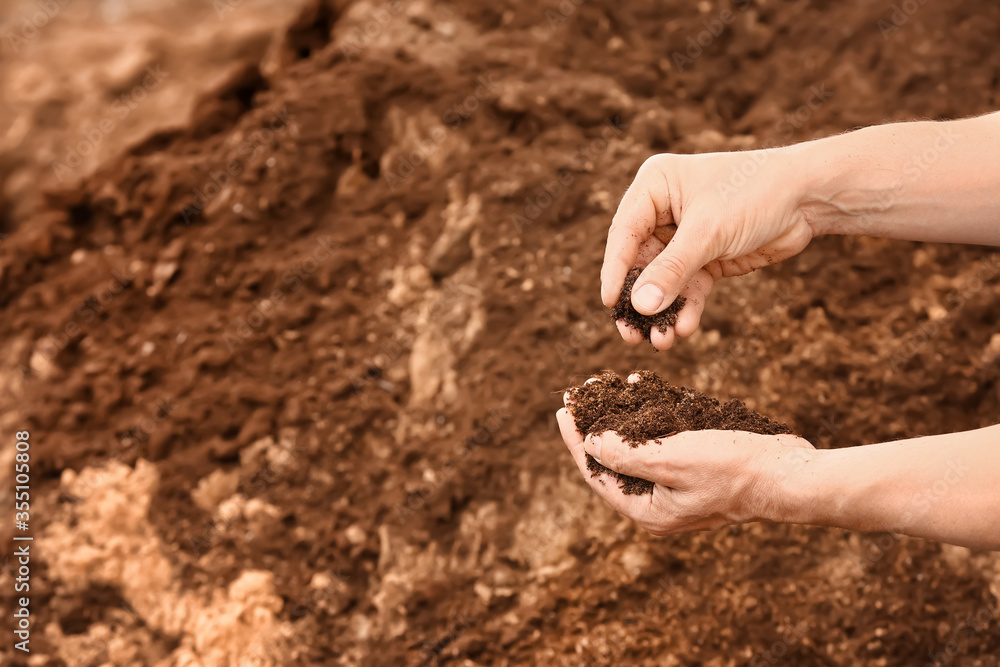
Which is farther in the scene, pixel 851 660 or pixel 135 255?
pixel 135 255

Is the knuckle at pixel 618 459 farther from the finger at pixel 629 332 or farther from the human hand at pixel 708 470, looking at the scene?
Answer: the finger at pixel 629 332

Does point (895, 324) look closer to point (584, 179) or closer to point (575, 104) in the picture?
point (584, 179)

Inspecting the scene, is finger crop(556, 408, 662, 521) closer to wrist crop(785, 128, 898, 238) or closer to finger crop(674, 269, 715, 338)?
finger crop(674, 269, 715, 338)

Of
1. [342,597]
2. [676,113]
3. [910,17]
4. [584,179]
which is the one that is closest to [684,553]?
[342,597]

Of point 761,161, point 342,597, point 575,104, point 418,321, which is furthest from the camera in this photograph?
point 575,104

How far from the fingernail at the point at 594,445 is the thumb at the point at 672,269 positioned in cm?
33

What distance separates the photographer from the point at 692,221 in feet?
5.82

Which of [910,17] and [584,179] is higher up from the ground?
[910,17]

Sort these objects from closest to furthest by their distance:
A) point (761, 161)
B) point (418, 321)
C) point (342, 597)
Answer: point (761, 161), point (342, 597), point (418, 321)

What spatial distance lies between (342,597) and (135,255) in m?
1.77

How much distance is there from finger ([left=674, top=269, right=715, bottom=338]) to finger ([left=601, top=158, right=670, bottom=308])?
0.60 ft

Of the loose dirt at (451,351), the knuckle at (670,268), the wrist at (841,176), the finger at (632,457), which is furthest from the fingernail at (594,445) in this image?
the wrist at (841,176)

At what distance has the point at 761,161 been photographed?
1.84 metres

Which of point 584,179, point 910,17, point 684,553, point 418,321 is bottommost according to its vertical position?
point 684,553
